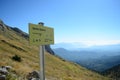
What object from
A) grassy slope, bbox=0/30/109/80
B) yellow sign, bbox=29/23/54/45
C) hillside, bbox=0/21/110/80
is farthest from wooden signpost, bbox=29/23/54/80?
grassy slope, bbox=0/30/109/80

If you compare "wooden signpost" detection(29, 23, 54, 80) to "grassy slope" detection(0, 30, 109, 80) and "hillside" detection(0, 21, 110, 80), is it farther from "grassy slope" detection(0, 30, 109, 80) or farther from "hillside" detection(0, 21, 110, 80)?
"grassy slope" detection(0, 30, 109, 80)

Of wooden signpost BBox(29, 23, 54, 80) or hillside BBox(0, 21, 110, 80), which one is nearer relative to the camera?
wooden signpost BBox(29, 23, 54, 80)

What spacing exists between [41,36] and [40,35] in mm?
78

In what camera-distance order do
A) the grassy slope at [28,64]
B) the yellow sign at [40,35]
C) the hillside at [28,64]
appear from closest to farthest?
the yellow sign at [40,35] → the hillside at [28,64] → the grassy slope at [28,64]

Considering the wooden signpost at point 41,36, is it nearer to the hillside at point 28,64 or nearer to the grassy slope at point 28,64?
the hillside at point 28,64

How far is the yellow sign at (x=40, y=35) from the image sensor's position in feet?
26.1

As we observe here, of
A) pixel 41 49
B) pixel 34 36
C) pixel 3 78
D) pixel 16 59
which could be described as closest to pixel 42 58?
pixel 41 49

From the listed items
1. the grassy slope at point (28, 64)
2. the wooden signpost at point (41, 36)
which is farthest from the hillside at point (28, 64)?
the wooden signpost at point (41, 36)

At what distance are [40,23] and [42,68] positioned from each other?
6.52 feet

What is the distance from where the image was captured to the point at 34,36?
26.4 feet

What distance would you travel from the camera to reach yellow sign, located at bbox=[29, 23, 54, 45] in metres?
7.96

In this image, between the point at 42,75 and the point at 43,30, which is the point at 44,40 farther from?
the point at 42,75

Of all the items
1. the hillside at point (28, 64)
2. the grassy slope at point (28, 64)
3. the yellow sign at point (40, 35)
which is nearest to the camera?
the yellow sign at point (40, 35)

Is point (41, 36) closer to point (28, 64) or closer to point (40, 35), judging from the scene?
point (40, 35)
